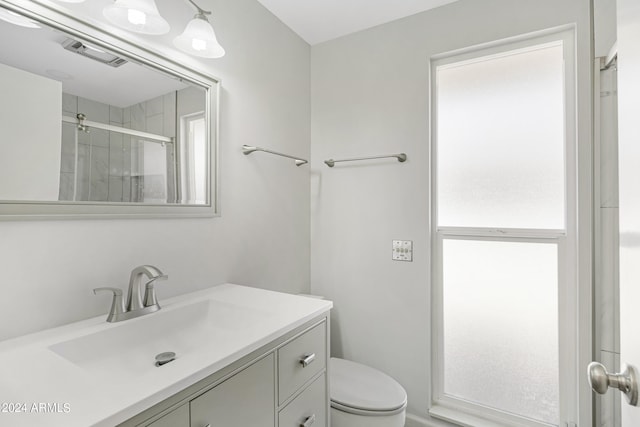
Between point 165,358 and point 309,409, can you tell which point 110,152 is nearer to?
point 165,358

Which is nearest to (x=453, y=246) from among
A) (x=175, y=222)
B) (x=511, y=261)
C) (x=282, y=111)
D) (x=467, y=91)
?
(x=511, y=261)

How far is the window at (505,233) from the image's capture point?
Result: 1499mm

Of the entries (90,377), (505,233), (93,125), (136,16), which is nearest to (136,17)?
(136,16)

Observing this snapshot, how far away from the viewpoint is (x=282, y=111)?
6.20ft

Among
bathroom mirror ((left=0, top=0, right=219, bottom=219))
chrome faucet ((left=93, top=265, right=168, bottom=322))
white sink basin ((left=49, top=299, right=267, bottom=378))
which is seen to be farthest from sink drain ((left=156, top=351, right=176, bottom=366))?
bathroom mirror ((left=0, top=0, right=219, bottom=219))

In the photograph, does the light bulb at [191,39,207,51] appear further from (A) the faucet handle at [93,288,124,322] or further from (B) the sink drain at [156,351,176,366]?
(B) the sink drain at [156,351,176,366]

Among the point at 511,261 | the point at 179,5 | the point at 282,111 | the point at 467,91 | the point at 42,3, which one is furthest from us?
the point at 282,111

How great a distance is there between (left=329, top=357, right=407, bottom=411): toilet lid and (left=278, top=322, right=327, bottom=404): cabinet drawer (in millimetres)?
370

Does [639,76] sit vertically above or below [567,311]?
above

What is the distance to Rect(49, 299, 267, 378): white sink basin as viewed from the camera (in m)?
0.86

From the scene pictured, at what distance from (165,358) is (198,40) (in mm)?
1135

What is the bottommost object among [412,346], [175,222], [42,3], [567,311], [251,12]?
[412,346]

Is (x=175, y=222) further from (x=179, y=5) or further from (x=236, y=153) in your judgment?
(x=179, y=5)

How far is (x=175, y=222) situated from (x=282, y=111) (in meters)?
0.97
